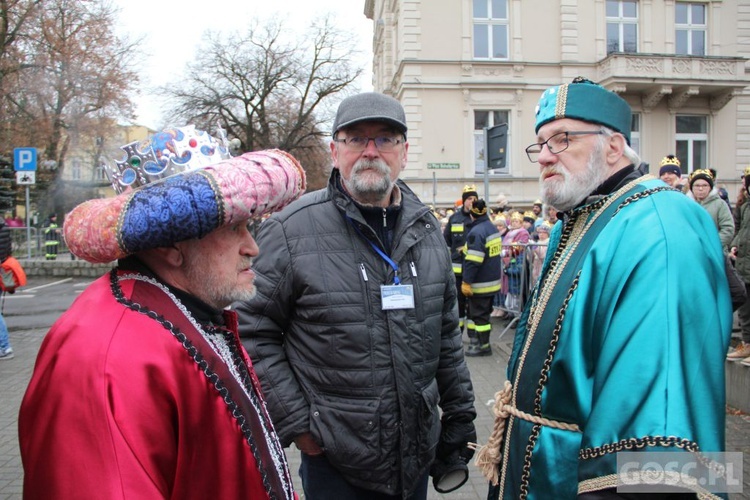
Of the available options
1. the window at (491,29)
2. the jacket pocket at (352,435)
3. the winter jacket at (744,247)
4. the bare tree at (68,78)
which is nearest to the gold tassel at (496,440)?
the jacket pocket at (352,435)

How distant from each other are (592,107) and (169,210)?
140 centimetres

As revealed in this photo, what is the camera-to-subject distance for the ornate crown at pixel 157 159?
1.34m

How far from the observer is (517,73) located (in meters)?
22.2

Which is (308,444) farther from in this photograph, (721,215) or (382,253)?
(721,215)

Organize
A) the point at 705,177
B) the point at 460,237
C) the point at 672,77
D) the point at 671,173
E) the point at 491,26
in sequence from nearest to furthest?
the point at 705,177
the point at 671,173
the point at 460,237
the point at 672,77
the point at 491,26

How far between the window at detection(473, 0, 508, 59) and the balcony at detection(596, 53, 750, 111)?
4010mm

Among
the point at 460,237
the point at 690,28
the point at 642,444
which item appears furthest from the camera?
the point at 690,28

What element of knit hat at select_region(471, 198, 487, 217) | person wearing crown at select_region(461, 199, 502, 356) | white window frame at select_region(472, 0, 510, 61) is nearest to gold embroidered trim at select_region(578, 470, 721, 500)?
person wearing crown at select_region(461, 199, 502, 356)

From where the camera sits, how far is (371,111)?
2.25 m

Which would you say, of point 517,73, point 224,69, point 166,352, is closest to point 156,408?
point 166,352

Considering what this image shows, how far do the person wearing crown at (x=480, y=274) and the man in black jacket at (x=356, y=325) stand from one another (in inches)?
191

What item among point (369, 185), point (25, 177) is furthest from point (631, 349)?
point (25, 177)

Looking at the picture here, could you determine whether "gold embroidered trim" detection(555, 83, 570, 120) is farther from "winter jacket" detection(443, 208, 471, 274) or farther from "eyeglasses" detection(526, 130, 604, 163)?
"winter jacket" detection(443, 208, 471, 274)

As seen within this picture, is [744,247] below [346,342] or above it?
above
